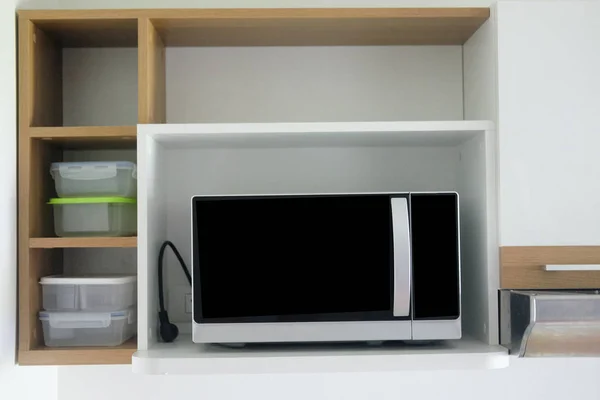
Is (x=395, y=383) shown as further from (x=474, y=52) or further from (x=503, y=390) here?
(x=474, y=52)

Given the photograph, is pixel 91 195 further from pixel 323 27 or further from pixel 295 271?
pixel 323 27

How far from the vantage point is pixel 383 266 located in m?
1.44

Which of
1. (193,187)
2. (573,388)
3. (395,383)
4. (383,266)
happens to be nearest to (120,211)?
(193,187)

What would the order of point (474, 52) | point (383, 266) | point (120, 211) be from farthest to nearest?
point (474, 52) → point (120, 211) → point (383, 266)

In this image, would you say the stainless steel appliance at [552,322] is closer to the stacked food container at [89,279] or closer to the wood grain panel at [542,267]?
the wood grain panel at [542,267]

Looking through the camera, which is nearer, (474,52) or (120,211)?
(120,211)

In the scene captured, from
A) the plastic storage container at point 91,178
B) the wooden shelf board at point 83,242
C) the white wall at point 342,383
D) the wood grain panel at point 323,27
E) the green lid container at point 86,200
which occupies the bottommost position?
the white wall at point 342,383

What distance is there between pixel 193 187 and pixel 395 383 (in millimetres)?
695

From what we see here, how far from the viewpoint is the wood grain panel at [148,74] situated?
5.05 ft

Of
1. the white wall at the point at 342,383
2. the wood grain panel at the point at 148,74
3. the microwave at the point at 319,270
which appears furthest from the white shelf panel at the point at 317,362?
the wood grain panel at the point at 148,74

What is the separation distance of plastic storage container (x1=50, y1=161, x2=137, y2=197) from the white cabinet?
0.81 metres

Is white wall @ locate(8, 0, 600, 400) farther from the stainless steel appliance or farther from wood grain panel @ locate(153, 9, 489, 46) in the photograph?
the stainless steel appliance

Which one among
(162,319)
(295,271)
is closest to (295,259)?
(295,271)

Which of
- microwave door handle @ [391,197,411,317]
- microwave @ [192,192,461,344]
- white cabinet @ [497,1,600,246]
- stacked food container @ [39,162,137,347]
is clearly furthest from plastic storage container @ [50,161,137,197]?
white cabinet @ [497,1,600,246]
